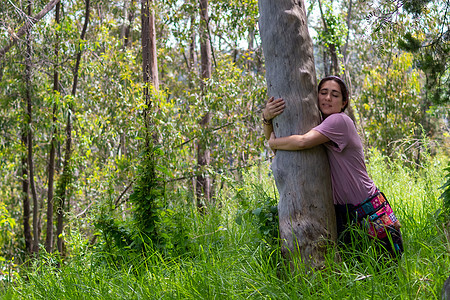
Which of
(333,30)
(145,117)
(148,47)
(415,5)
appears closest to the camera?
(415,5)

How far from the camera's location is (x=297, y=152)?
3.35m

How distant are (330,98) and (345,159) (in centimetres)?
49

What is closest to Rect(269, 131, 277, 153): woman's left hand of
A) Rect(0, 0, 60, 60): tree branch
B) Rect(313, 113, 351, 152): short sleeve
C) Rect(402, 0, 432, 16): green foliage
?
Rect(313, 113, 351, 152): short sleeve

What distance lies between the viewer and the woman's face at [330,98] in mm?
3535

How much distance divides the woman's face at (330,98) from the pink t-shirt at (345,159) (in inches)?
7.1

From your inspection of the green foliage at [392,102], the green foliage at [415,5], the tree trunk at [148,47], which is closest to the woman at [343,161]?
the green foliage at [415,5]

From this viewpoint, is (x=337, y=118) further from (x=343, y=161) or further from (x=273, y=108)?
(x=273, y=108)

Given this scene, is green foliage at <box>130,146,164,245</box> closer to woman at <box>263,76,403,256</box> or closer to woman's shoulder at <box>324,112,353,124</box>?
woman at <box>263,76,403,256</box>

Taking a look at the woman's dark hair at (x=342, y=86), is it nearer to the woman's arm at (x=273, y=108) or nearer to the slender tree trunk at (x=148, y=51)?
the woman's arm at (x=273, y=108)

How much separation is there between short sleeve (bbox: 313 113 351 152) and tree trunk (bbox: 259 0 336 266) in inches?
5.2

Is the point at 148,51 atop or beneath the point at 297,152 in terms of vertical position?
atop

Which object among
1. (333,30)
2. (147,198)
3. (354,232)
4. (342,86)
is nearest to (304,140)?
(342,86)

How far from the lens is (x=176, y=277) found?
10.9 ft

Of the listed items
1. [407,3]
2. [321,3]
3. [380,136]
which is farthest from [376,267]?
[380,136]
